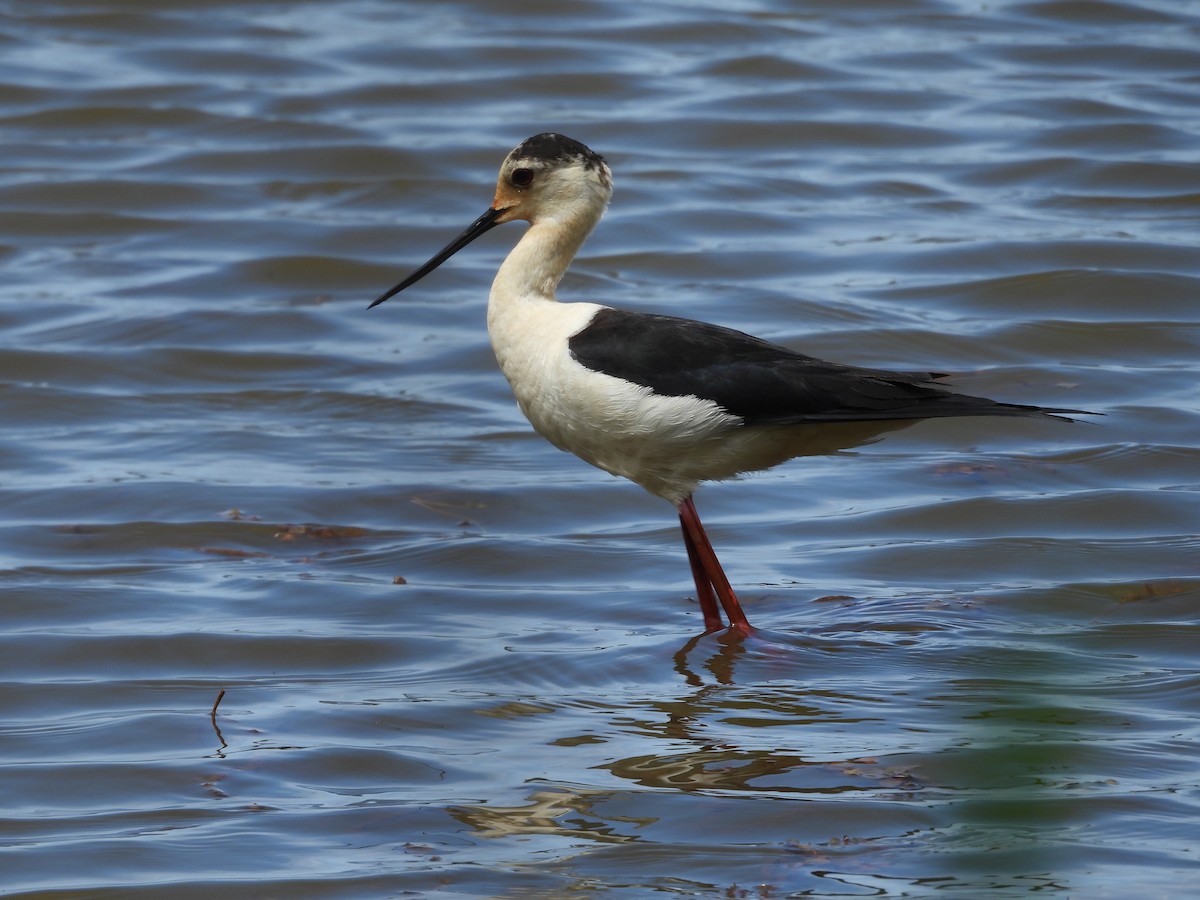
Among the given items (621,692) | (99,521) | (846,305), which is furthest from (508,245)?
(621,692)

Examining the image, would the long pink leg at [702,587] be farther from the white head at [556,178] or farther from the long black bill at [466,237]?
the long black bill at [466,237]

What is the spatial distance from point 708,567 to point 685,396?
61 centimetres

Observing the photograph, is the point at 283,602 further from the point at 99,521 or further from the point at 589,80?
the point at 589,80

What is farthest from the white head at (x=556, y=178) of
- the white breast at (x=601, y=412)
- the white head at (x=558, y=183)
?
the white breast at (x=601, y=412)

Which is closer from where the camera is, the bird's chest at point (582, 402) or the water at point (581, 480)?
the water at point (581, 480)

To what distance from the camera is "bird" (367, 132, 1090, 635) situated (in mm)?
5258

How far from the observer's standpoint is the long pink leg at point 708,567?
549cm

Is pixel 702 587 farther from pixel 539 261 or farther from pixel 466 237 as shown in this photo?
pixel 466 237

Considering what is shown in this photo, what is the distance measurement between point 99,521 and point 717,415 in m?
2.75

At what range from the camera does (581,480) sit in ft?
24.2

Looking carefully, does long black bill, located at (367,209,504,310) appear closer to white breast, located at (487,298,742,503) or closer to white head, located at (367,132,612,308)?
white head, located at (367,132,612,308)

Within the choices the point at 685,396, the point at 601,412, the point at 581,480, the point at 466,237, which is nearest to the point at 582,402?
the point at 601,412

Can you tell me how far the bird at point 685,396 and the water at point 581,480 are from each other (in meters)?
0.55

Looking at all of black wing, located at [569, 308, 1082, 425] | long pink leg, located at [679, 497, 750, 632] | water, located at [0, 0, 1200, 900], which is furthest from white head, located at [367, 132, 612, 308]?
water, located at [0, 0, 1200, 900]
